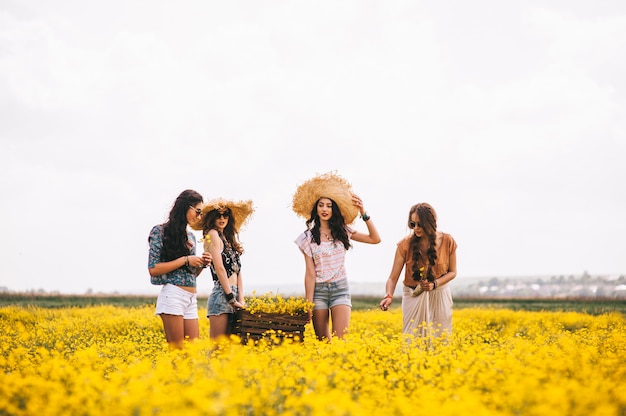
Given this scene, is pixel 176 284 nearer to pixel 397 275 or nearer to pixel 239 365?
pixel 239 365

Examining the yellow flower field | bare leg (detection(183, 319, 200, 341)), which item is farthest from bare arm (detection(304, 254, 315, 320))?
bare leg (detection(183, 319, 200, 341))

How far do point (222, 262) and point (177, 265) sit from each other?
582mm

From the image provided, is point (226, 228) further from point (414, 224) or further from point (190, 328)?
point (414, 224)

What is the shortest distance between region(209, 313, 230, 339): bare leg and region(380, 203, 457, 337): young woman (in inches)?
71.2

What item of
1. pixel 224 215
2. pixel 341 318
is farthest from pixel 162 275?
pixel 341 318

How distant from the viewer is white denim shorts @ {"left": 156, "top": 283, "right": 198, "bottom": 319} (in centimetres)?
564

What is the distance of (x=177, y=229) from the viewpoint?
18.9 ft

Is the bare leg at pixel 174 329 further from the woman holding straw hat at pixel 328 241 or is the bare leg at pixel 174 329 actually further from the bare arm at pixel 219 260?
the woman holding straw hat at pixel 328 241

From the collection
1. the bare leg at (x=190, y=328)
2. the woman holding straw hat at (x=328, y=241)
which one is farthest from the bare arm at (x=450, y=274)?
the bare leg at (x=190, y=328)

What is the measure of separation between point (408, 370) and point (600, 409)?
83.1 inches

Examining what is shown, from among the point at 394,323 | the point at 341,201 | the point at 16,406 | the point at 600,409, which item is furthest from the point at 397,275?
the point at 394,323

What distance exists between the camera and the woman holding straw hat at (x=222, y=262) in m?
5.95

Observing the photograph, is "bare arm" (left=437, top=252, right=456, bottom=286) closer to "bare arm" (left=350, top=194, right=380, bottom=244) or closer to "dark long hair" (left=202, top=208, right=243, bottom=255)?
"bare arm" (left=350, top=194, right=380, bottom=244)

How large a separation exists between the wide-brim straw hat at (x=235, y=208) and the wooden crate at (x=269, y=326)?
128cm
